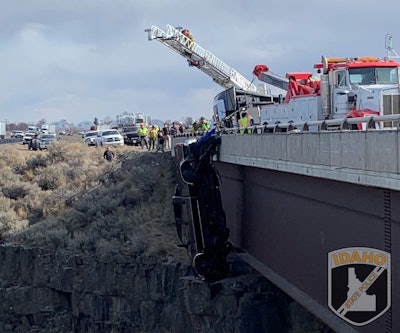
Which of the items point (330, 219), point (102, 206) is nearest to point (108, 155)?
point (102, 206)

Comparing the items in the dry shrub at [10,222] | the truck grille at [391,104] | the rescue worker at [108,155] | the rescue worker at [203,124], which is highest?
the truck grille at [391,104]

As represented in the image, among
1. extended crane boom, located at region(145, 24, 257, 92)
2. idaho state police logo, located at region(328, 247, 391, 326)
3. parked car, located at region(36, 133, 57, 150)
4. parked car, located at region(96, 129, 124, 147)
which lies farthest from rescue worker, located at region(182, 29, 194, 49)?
idaho state police logo, located at region(328, 247, 391, 326)

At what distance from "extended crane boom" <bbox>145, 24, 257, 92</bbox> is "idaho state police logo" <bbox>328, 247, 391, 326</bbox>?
3208 cm

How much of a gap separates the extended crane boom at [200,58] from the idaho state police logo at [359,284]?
32.1 meters

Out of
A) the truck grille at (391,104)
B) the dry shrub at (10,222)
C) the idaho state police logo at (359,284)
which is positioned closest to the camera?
the idaho state police logo at (359,284)

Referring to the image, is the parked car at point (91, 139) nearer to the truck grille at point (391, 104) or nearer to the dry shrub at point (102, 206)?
the dry shrub at point (102, 206)

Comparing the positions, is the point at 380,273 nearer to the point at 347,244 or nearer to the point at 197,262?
the point at 347,244

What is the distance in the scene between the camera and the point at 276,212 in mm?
14891

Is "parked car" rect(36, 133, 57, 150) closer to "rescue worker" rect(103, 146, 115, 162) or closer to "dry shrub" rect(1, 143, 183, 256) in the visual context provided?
"rescue worker" rect(103, 146, 115, 162)

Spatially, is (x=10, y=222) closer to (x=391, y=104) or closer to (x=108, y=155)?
(x=108, y=155)

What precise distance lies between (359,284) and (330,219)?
144cm

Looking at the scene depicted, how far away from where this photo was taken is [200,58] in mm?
45219

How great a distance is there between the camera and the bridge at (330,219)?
961cm

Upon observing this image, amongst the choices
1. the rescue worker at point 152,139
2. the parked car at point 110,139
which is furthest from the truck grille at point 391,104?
the parked car at point 110,139
